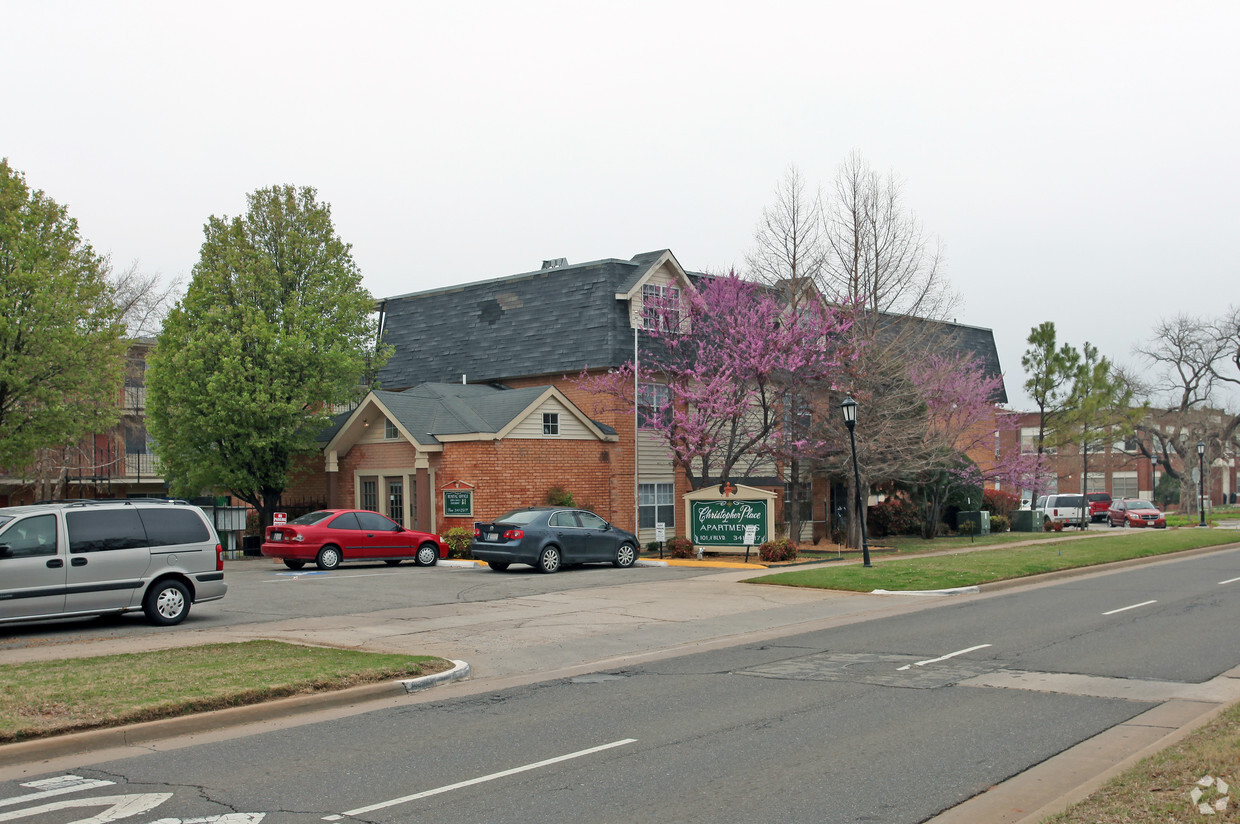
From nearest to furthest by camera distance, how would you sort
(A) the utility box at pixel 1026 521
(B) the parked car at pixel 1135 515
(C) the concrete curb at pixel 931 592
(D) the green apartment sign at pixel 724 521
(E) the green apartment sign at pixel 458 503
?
(C) the concrete curb at pixel 931 592, (D) the green apartment sign at pixel 724 521, (E) the green apartment sign at pixel 458 503, (A) the utility box at pixel 1026 521, (B) the parked car at pixel 1135 515

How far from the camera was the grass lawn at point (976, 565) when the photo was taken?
2139 cm

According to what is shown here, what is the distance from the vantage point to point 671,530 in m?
34.9

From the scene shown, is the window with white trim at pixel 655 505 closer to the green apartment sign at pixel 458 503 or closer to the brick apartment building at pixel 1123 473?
the green apartment sign at pixel 458 503

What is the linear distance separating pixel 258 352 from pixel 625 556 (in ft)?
40.5

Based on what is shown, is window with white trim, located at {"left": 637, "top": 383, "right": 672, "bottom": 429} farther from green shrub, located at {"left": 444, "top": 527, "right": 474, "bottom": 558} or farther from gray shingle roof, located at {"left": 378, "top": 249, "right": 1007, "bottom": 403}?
green shrub, located at {"left": 444, "top": 527, "right": 474, "bottom": 558}

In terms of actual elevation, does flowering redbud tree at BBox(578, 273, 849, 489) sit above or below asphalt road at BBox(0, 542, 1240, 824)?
above

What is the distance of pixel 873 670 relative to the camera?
1172 cm

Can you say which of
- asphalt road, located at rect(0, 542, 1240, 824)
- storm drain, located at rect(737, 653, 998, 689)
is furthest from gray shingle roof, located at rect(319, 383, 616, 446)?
storm drain, located at rect(737, 653, 998, 689)

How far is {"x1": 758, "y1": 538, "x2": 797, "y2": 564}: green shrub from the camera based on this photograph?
2762cm

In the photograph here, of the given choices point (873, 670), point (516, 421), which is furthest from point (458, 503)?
point (873, 670)

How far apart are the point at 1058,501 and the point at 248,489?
38.2 metres

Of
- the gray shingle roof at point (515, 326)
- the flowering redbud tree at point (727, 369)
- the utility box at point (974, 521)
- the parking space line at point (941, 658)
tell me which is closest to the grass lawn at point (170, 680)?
the parking space line at point (941, 658)

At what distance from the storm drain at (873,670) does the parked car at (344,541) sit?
15.7 m

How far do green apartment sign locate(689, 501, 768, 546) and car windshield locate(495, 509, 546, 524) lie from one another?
19.0 feet
